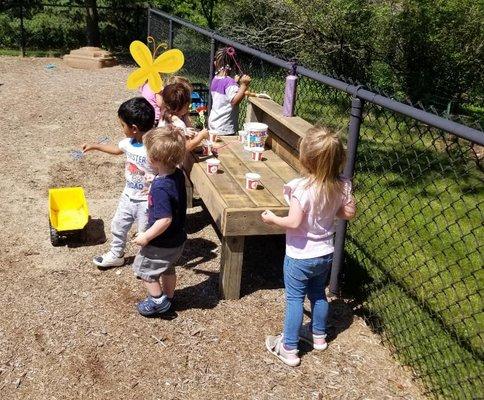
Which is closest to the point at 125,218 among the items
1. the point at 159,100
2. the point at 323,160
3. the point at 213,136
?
the point at 159,100

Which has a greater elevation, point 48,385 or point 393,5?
point 393,5

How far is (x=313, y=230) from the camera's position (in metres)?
2.99

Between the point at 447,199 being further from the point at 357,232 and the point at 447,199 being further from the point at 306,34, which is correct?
the point at 306,34

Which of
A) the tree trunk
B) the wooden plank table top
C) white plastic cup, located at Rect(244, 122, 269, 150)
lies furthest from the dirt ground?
the tree trunk

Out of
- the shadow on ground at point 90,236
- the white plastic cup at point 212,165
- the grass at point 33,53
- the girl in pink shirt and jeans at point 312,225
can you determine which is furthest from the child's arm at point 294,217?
the grass at point 33,53

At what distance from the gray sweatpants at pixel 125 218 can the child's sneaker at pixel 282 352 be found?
1.18 meters

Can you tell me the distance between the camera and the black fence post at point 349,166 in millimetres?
3385

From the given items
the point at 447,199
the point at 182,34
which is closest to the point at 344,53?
the point at 182,34

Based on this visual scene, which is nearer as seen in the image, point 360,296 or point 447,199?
point 360,296

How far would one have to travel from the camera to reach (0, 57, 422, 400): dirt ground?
9.82 feet

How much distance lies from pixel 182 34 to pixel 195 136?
771cm

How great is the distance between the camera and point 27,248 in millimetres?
4359

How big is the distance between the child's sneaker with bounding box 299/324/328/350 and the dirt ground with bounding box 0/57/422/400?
0.14ft

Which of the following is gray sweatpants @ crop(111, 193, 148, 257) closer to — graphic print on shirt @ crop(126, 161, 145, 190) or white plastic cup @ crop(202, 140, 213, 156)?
graphic print on shirt @ crop(126, 161, 145, 190)
